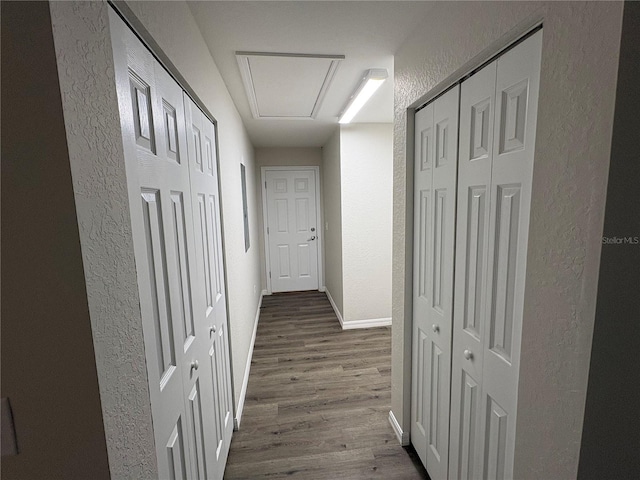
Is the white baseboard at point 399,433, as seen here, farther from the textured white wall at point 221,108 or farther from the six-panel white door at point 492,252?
the textured white wall at point 221,108

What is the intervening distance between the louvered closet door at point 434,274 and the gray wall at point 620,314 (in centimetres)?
64

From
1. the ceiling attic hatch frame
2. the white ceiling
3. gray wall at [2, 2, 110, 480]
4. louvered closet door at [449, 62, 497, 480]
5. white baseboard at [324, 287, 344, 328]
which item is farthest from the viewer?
white baseboard at [324, 287, 344, 328]

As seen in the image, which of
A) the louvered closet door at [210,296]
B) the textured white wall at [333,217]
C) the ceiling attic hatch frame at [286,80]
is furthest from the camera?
the textured white wall at [333,217]

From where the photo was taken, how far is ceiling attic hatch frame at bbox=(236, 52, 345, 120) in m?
1.62

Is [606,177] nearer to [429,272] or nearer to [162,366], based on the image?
[429,272]

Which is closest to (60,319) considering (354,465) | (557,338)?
(557,338)

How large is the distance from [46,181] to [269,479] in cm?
184

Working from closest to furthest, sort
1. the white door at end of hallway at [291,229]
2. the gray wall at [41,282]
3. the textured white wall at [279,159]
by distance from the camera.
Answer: the gray wall at [41,282] < the textured white wall at [279,159] < the white door at end of hallway at [291,229]

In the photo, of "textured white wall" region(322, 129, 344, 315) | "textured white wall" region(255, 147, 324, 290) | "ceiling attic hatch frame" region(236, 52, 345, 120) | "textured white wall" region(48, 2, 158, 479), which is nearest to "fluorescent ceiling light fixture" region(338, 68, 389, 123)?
"ceiling attic hatch frame" region(236, 52, 345, 120)

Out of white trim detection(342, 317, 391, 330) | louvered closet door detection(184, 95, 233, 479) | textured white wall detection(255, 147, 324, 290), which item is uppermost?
textured white wall detection(255, 147, 324, 290)

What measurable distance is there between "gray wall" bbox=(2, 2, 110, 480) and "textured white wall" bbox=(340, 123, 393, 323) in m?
2.86

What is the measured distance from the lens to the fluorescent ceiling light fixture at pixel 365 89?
5.97 feet

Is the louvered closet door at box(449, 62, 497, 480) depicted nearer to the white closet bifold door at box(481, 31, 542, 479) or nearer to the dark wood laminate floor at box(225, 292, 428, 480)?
the white closet bifold door at box(481, 31, 542, 479)

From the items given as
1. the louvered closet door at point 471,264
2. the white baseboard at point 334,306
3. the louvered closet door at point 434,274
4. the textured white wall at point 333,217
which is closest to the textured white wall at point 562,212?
the louvered closet door at point 471,264
